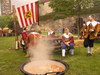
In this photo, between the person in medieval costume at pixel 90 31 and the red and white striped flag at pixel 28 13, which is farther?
the red and white striped flag at pixel 28 13

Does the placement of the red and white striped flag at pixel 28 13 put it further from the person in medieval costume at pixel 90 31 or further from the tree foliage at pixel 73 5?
the tree foliage at pixel 73 5

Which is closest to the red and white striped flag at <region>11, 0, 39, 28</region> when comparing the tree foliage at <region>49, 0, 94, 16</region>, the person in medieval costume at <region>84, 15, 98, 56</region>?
the person in medieval costume at <region>84, 15, 98, 56</region>

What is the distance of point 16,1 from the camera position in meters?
8.60

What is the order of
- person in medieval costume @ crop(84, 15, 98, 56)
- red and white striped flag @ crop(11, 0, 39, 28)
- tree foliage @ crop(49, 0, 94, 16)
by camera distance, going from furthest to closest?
tree foliage @ crop(49, 0, 94, 16)
red and white striped flag @ crop(11, 0, 39, 28)
person in medieval costume @ crop(84, 15, 98, 56)

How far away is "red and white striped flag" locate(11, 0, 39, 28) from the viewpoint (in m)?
7.79

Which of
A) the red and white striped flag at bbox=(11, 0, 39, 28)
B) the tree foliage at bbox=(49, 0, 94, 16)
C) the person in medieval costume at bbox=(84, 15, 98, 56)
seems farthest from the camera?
the tree foliage at bbox=(49, 0, 94, 16)

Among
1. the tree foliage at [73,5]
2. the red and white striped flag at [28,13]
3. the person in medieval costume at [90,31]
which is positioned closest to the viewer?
the person in medieval costume at [90,31]

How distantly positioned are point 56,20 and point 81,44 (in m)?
14.9

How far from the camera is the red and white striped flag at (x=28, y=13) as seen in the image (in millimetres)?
7794

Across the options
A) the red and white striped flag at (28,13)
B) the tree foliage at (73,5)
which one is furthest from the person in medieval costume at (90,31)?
the tree foliage at (73,5)

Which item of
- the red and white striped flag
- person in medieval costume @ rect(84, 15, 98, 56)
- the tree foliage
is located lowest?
person in medieval costume @ rect(84, 15, 98, 56)

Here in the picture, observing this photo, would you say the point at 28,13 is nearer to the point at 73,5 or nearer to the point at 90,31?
the point at 90,31

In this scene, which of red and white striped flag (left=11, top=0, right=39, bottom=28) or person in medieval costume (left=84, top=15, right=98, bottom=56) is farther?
red and white striped flag (left=11, top=0, right=39, bottom=28)

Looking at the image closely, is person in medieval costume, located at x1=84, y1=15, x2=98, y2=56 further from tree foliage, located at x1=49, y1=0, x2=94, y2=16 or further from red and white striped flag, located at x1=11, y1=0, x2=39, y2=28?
tree foliage, located at x1=49, y1=0, x2=94, y2=16
